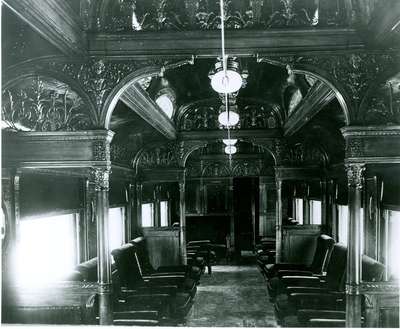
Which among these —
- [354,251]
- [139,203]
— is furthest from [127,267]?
[354,251]

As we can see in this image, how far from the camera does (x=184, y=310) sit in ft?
24.1

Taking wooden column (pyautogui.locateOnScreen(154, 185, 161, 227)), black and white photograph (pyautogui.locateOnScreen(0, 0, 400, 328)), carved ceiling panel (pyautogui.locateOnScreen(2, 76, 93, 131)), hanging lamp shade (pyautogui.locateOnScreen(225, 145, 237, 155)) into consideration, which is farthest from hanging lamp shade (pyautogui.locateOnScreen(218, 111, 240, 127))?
wooden column (pyautogui.locateOnScreen(154, 185, 161, 227))

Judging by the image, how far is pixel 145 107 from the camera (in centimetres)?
664

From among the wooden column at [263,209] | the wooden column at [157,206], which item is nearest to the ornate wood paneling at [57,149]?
the wooden column at [157,206]

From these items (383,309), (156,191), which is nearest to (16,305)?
(383,309)

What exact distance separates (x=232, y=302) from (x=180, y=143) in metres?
3.69

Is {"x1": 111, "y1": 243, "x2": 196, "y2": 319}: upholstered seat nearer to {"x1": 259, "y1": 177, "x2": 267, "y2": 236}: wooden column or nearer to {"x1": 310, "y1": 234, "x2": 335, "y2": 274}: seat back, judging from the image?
{"x1": 310, "y1": 234, "x2": 335, "y2": 274}: seat back

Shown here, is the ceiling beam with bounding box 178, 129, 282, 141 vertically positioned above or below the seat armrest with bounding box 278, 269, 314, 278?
above

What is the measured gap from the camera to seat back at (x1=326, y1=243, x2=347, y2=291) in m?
7.30

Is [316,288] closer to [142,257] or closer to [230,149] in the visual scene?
[142,257]

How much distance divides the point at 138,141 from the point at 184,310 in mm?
4231

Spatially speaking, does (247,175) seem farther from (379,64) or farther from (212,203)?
(379,64)

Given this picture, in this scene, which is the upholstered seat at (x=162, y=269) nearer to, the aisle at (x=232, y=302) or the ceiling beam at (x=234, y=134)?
the aisle at (x=232, y=302)

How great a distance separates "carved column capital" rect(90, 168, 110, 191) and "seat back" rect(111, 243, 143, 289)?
3.08 metres
